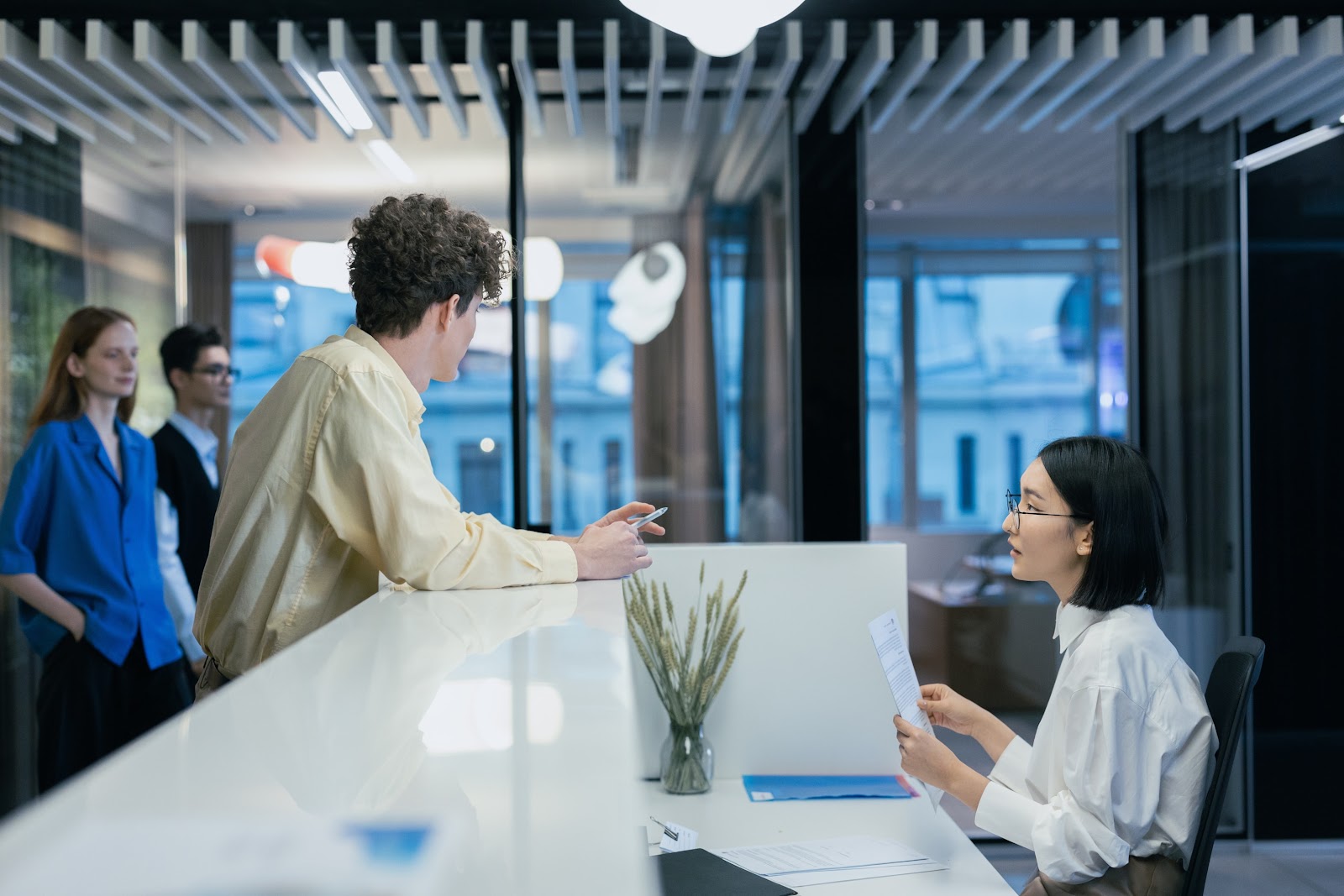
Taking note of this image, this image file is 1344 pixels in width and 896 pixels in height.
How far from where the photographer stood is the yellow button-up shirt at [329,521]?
1566mm

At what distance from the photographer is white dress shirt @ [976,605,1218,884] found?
5.58ft

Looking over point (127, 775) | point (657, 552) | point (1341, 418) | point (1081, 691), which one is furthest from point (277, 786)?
point (1341, 418)

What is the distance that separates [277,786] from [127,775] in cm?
7

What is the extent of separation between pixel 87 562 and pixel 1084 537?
9.58 feet

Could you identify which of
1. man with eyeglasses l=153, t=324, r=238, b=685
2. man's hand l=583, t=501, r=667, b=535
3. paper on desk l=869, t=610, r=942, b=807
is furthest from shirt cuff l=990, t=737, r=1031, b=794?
man with eyeglasses l=153, t=324, r=238, b=685

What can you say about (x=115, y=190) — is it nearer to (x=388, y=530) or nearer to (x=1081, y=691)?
(x=388, y=530)

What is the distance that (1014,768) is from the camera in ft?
6.64

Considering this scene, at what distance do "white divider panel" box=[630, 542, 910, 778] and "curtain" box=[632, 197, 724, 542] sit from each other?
1.89m

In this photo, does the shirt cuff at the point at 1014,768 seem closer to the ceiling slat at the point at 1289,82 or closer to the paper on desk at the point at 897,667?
the paper on desk at the point at 897,667

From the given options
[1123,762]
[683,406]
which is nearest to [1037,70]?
[683,406]

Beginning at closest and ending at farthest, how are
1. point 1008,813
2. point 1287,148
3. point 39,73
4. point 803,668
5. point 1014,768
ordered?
point 1008,813 → point 1014,768 → point 803,668 → point 39,73 → point 1287,148

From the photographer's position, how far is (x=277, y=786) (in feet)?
1.94

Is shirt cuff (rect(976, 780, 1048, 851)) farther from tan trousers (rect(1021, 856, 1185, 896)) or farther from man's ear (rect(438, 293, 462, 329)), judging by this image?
man's ear (rect(438, 293, 462, 329))

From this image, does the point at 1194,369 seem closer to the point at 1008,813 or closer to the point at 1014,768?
the point at 1014,768
